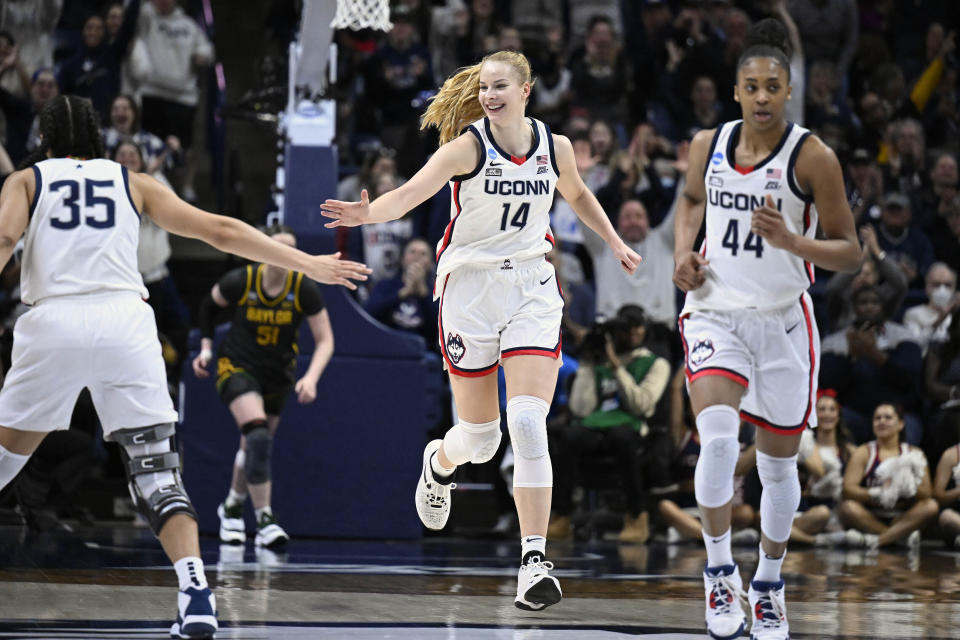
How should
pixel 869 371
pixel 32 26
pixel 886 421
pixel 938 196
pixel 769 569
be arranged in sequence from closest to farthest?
1. pixel 769 569
2. pixel 886 421
3. pixel 869 371
4. pixel 938 196
5. pixel 32 26

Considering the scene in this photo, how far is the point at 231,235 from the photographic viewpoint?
203 inches

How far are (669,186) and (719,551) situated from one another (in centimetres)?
771

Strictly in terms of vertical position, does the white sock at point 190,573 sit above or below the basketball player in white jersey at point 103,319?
below

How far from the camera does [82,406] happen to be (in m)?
10.8

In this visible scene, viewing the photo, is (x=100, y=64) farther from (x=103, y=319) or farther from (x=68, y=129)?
(x=103, y=319)

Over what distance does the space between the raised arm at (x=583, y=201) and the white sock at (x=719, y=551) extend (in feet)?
4.36

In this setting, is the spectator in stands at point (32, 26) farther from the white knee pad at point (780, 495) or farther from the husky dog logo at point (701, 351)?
the white knee pad at point (780, 495)

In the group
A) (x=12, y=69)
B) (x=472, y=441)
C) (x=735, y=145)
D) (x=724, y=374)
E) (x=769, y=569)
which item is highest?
(x=12, y=69)

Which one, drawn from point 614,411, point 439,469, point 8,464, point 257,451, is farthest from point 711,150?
point 614,411

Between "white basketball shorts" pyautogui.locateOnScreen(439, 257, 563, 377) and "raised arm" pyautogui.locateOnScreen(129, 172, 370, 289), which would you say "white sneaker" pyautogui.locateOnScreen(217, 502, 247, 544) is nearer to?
"white basketball shorts" pyautogui.locateOnScreen(439, 257, 563, 377)

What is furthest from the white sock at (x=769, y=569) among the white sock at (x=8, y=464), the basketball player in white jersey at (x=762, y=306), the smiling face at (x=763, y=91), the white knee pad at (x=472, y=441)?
the white sock at (x=8, y=464)

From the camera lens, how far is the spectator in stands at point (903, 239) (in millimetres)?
12711

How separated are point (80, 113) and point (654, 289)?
727 cm

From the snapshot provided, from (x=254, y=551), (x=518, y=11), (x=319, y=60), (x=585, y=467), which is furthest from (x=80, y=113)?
(x=518, y=11)
